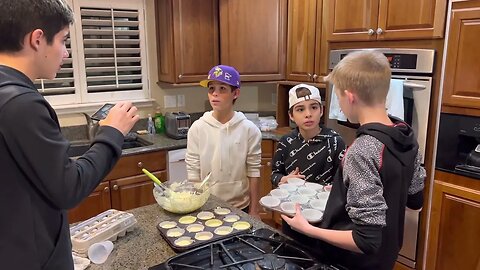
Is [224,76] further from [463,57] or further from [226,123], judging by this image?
[463,57]

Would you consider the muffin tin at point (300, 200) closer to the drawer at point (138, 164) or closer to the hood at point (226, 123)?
the hood at point (226, 123)

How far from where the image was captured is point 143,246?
46.9 inches

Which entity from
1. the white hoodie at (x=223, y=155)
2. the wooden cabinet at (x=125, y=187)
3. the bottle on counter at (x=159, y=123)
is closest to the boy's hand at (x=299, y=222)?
the white hoodie at (x=223, y=155)

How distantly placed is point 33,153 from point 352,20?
6.95 feet

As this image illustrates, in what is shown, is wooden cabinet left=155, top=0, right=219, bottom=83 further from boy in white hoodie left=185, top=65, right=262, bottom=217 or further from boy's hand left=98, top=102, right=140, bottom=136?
boy's hand left=98, top=102, right=140, bottom=136

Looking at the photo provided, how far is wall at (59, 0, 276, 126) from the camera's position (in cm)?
322

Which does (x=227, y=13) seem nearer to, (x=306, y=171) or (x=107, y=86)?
(x=107, y=86)

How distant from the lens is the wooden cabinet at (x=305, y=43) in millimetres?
2871

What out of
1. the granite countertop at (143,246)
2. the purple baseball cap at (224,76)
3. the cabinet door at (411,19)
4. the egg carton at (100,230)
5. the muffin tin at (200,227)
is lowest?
the granite countertop at (143,246)

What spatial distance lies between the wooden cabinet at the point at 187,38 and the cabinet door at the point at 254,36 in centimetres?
10

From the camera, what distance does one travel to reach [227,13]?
122 inches

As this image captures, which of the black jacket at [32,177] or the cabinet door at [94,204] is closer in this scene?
the black jacket at [32,177]

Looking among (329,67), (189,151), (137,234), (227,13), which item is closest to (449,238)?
(329,67)

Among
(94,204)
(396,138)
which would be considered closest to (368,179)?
(396,138)
